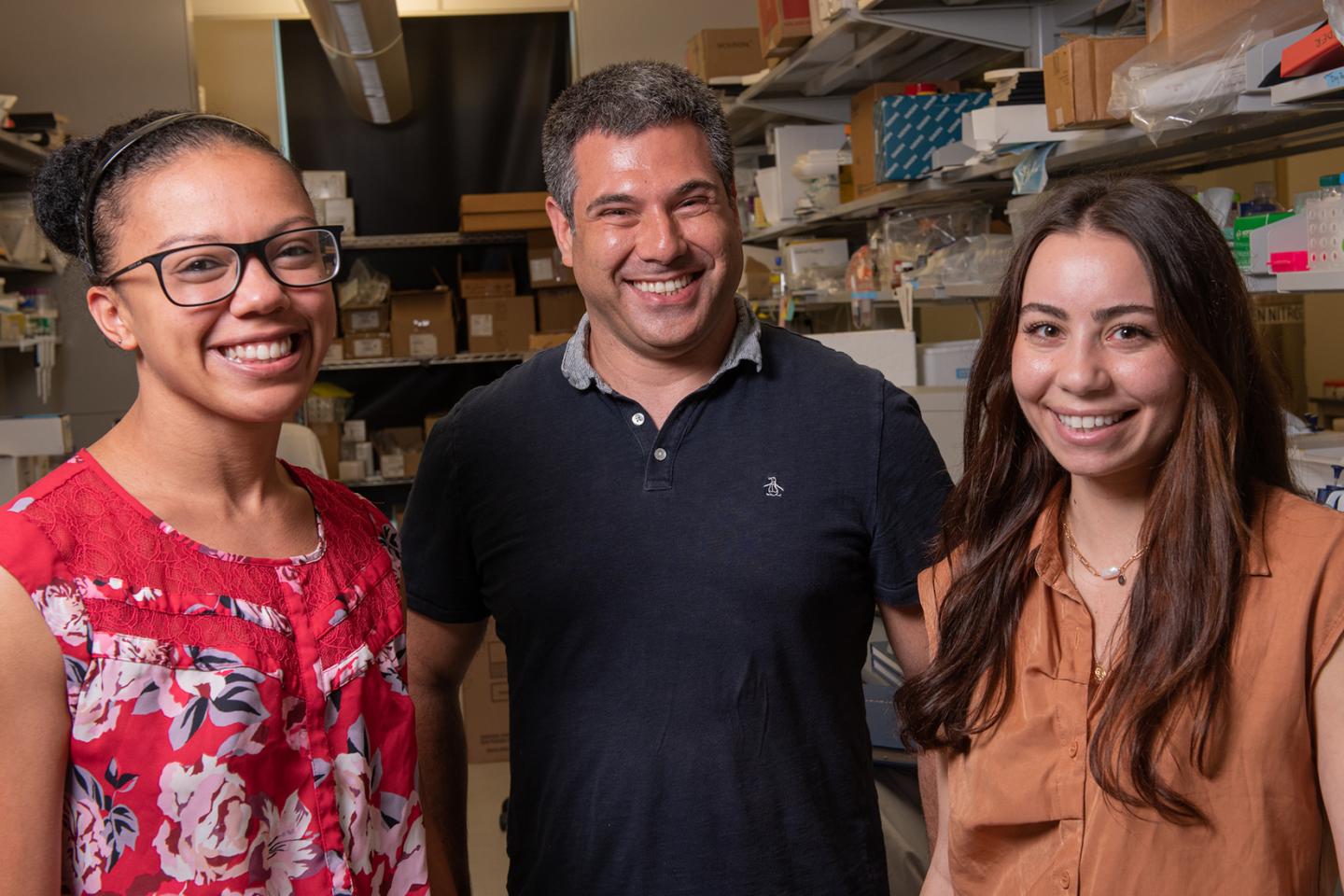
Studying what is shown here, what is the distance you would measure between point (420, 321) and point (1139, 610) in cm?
589

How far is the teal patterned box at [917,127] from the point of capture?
3.11 meters

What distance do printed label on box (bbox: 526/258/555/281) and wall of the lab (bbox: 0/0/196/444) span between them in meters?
2.05

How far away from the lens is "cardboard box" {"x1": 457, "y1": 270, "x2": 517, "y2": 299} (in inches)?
266

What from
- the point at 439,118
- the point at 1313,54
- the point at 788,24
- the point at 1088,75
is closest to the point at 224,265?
the point at 1313,54

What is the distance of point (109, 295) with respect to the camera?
1.05 metres

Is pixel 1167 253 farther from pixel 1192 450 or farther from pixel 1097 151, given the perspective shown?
pixel 1097 151

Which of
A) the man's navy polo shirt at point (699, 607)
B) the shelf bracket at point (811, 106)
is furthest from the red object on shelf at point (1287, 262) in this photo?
the shelf bracket at point (811, 106)

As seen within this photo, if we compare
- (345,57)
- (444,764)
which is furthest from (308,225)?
(345,57)

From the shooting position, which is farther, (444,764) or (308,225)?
(444,764)

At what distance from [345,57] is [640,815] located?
16.4 ft

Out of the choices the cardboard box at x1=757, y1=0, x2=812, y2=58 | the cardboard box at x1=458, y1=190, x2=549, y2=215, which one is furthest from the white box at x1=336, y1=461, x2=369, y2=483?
the cardboard box at x1=757, y1=0, x2=812, y2=58

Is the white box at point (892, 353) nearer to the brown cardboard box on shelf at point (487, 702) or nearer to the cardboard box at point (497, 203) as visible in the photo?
the brown cardboard box on shelf at point (487, 702)

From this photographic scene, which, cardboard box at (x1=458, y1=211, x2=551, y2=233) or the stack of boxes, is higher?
the stack of boxes

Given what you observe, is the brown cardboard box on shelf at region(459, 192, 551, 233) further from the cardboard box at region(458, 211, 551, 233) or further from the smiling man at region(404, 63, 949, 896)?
the smiling man at region(404, 63, 949, 896)
